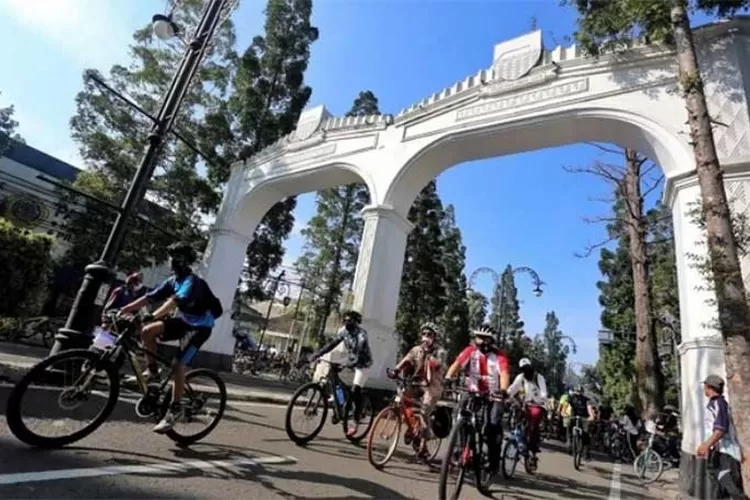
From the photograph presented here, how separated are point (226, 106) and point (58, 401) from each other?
16.3 metres

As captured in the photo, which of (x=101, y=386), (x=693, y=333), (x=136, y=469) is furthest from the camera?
(x=693, y=333)

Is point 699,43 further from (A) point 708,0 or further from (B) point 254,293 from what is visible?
(B) point 254,293

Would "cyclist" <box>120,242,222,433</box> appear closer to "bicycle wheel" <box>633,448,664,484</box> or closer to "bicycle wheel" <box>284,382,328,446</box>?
"bicycle wheel" <box>284,382,328,446</box>

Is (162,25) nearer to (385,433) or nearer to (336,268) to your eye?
(385,433)

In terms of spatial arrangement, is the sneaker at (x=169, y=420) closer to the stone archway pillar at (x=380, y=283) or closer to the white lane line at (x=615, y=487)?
the white lane line at (x=615, y=487)

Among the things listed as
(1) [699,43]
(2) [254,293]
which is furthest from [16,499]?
(2) [254,293]

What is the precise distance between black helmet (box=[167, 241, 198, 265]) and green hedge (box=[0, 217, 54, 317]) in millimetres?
6723

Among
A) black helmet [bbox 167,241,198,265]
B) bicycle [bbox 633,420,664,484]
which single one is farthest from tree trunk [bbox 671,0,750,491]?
black helmet [bbox 167,241,198,265]

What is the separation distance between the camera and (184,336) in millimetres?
3773

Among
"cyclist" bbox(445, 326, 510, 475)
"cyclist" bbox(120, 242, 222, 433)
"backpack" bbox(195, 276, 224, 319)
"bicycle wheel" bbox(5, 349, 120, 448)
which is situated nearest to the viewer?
"bicycle wheel" bbox(5, 349, 120, 448)

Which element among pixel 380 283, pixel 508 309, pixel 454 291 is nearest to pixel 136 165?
pixel 380 283

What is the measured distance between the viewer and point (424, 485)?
412 centimetres

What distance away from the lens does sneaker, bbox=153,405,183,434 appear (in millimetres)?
3506

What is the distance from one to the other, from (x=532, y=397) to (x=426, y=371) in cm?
298
